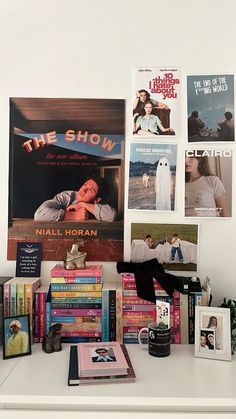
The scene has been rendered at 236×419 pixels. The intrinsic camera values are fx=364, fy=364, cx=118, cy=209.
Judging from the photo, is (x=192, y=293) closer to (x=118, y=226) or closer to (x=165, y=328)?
(x=165, y=328)

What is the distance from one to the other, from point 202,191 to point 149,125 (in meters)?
0.37

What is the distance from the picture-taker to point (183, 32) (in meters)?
1.59

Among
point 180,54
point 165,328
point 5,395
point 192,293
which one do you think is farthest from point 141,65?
point 5,395

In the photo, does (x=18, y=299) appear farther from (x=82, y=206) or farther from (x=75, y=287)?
(x=82, y=206)

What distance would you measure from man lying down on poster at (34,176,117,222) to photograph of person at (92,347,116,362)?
1.79ft

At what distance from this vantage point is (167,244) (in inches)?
62.4

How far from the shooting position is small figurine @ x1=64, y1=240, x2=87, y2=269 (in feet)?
4.82

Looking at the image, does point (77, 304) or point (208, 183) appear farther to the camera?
point (208, 183)

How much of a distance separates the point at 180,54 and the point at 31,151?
0.78m

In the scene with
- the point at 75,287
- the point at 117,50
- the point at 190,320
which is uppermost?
the point at 117,50

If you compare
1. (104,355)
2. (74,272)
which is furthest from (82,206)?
(104,355)

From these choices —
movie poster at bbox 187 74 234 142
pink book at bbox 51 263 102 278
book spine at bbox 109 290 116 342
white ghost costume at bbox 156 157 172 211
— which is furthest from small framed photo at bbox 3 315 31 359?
movie poster at bbox 187 74 234 142

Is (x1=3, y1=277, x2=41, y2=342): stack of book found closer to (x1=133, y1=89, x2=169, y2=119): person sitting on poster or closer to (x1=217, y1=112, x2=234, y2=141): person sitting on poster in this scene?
(x1=133, y1=89, x2=169, y2=119): person sitting on poster

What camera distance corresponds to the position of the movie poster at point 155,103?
5.21ft
